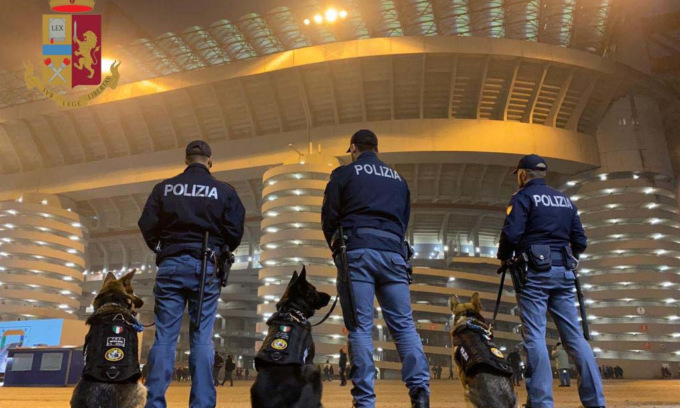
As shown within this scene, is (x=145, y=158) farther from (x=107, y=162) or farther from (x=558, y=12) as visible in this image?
(x=558, y=12)

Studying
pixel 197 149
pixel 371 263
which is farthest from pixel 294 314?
pixel 197 149

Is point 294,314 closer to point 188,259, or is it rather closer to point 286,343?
point 286,343

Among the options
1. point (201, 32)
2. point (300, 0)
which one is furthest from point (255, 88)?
point (300, 0)

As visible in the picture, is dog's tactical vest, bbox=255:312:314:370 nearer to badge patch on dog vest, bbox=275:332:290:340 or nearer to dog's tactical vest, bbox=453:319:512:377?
badge patch on dog vest, bbox=275:332:290:340

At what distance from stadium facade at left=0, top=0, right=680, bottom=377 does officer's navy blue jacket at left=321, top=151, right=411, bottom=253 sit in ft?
77.2

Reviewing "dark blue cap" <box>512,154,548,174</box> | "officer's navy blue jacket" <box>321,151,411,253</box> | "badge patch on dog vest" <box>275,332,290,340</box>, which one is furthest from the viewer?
"dark blue cap" <box>512,154,548,174</box>

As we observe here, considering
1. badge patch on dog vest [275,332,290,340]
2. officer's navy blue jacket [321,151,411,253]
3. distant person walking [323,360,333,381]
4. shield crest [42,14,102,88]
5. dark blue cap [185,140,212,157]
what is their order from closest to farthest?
badge patch on dog vest [275,332,290,340] < officer's navy blue jacket [321,151,411,253] < dark blue cap [185,140,212,157] < shield crest [42,14,102,88] < distant person walking [323,360,333,381]

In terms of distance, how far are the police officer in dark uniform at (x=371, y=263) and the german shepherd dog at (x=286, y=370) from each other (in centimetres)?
30

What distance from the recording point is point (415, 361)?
333cm

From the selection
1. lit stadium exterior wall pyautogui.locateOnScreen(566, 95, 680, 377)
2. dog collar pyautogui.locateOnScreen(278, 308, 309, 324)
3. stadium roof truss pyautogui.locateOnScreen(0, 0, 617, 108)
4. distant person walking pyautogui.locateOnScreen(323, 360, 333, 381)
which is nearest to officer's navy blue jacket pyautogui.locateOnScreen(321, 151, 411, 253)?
dog collar pyautogui.locateOnScreen(278, 308, 309, 324)

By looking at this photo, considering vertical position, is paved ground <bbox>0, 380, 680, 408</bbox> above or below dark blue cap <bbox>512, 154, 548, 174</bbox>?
below

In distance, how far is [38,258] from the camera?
33.5 m

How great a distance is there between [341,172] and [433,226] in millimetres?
39830

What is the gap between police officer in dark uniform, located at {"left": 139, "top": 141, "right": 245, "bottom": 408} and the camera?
11.2 ft
